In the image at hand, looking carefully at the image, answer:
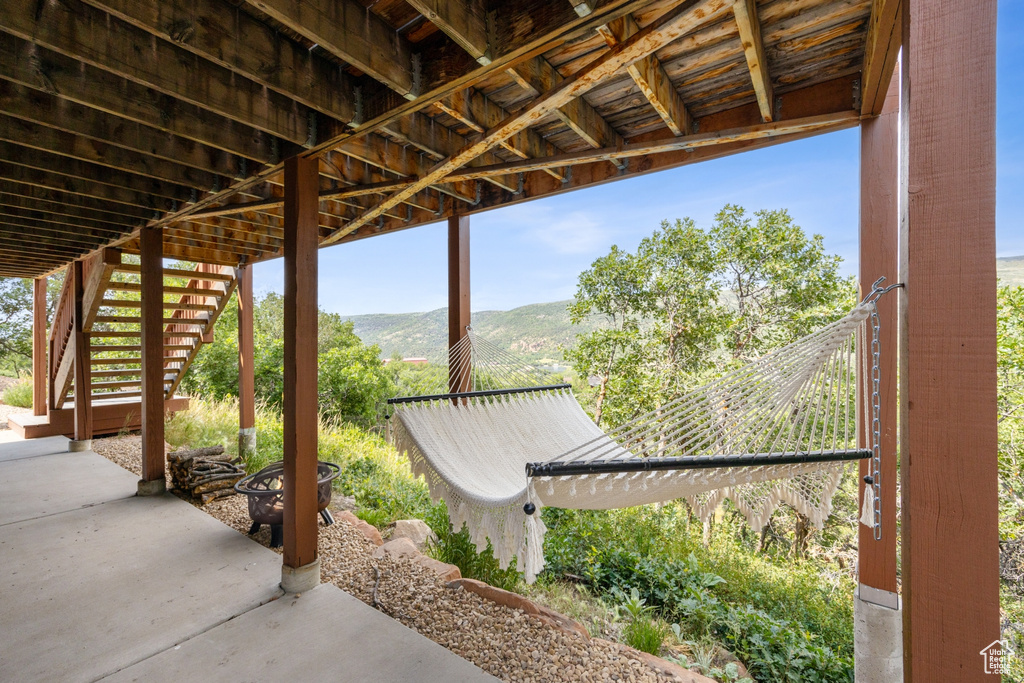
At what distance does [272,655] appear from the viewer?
1604 millimetres

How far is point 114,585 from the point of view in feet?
6.75

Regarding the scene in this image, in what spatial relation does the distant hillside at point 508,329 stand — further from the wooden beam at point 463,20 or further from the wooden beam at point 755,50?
the wooden beam at point 463,20

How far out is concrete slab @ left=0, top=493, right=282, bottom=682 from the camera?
1630mm

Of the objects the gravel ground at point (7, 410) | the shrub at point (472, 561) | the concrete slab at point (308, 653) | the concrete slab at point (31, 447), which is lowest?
the shrub at point (472, 561)

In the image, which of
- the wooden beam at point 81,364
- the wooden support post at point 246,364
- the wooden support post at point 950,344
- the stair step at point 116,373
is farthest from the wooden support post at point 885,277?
the stair step at point 116,373

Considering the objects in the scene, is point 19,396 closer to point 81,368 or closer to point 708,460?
point 81,368

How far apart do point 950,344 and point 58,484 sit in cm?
515

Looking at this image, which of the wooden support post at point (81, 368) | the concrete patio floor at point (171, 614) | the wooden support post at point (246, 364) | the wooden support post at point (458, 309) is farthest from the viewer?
the wooden support post at point (246, 364)

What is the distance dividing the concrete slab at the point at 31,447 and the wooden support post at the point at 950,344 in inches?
247

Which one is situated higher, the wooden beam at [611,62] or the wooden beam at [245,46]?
the wooden beam at [245,46]

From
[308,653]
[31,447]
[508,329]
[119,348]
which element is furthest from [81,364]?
[508,329]

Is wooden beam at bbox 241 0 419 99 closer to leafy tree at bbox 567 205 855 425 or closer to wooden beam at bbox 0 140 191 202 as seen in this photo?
wooden beam at bbox 0 140 191 202

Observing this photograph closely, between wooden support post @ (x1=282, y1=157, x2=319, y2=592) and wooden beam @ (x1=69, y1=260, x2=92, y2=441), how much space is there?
341cm

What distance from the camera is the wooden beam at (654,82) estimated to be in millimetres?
1233
